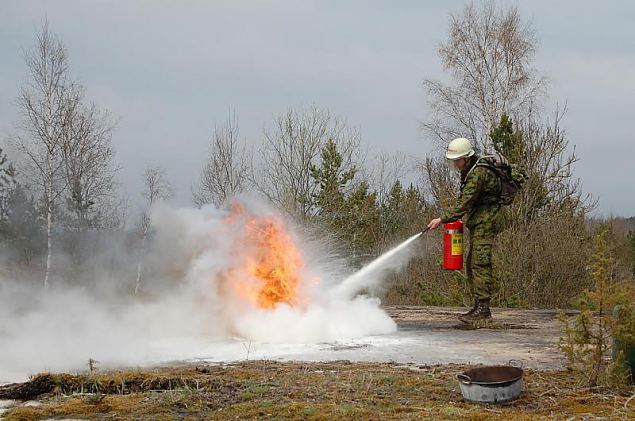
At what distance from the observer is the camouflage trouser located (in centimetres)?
909

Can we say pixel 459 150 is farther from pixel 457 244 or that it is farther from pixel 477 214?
pixel 457 244

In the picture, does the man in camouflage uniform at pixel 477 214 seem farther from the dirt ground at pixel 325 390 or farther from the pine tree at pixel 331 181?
the pine tree at pixel 331 181

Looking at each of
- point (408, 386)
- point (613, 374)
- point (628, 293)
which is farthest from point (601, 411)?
point (408, 386)

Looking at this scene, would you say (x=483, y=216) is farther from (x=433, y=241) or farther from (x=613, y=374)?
(x=433, y=241)

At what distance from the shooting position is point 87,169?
26.8m

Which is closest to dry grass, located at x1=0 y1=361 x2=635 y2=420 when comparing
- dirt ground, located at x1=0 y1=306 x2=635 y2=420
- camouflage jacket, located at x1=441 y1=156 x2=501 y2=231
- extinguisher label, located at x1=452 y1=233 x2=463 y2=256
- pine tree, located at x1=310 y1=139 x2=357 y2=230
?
dirt ground, located at x1=0 y1=306 x2=635 y2=420

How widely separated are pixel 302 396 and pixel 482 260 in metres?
4.94

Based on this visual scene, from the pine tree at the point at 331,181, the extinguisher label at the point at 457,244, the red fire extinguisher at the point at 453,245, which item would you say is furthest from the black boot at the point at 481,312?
the pine tree at the point at 331,181

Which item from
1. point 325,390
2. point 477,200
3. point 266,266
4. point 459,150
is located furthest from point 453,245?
point 325,390

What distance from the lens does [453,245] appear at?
916cm

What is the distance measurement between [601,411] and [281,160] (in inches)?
1131

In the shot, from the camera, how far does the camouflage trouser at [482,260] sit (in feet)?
29.8

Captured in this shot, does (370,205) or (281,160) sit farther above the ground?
(281,160)

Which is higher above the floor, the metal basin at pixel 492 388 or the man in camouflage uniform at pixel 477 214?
the man in camouflage uniform at pixel 477 214
